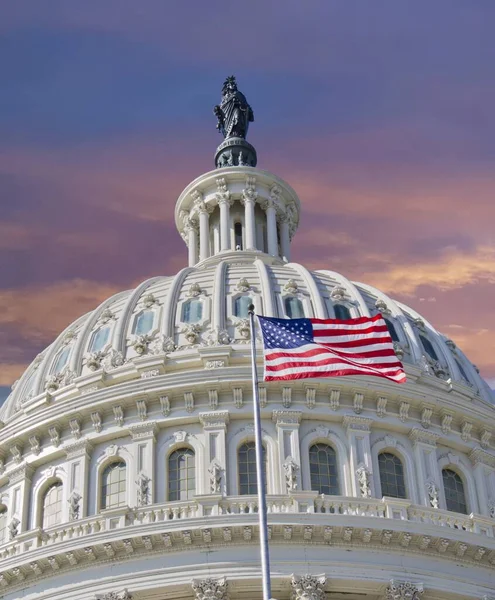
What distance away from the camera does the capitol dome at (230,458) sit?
179ft

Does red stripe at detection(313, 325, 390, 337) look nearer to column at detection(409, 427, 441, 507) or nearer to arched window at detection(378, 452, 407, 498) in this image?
arched window at detection(378, 452, 407, 498)

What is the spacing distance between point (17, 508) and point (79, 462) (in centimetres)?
375

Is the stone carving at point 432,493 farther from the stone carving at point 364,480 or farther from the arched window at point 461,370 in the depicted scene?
the arched window at point 461,370

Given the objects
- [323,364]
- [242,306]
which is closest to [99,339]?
[242,306]

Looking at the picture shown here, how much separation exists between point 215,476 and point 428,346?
1617cm

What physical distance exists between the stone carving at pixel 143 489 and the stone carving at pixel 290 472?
19.2 feet

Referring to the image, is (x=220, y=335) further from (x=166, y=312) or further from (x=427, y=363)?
(x=427, y=363)

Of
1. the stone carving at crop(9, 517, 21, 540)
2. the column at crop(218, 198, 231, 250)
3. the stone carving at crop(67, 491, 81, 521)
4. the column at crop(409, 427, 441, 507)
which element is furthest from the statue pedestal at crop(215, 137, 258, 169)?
the stone carving at crop(9, 517, 21, 540)

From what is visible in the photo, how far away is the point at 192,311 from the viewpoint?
230ft

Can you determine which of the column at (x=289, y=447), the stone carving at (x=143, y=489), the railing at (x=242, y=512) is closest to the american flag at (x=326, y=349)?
the railing at (x=242, y=512)

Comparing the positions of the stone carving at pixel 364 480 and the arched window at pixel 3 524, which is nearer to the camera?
the stone carving at pixel 364 480

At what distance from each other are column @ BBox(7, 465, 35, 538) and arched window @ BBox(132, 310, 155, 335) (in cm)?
886

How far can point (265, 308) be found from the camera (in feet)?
227

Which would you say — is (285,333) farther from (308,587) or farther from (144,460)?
(144,460)
